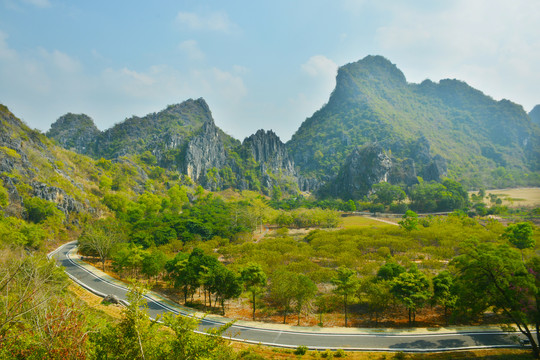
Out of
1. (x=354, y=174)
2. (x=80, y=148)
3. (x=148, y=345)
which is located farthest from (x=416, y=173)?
(x=80, y=148)

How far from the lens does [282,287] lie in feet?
86.7

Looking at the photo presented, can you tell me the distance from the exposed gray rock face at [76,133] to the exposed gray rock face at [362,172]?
143m

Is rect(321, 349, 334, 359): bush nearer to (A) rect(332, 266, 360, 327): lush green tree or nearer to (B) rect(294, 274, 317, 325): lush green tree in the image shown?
(B) rect(294, 274, 317, 325): lush green tree

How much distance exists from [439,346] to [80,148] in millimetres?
186910

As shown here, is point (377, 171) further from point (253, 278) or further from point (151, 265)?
point (151, 265)

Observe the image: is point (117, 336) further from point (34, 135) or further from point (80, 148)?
point (80, 148)

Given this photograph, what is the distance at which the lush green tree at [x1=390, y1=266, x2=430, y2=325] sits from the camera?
24625mm

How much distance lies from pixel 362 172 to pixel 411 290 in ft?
420

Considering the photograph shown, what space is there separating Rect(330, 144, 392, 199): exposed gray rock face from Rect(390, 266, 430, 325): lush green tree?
11787cm

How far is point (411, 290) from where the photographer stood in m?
25.3

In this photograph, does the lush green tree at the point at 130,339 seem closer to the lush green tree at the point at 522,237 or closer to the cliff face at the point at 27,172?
the lush green tree at the point at 522,237

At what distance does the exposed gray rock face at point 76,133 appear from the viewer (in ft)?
512

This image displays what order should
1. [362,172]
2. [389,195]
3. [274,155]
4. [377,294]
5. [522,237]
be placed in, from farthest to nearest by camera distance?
[274,155], [362,172], [389,195], [522,237], [377,294]

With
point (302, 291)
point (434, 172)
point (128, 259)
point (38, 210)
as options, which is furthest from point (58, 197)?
point (434, 172)
